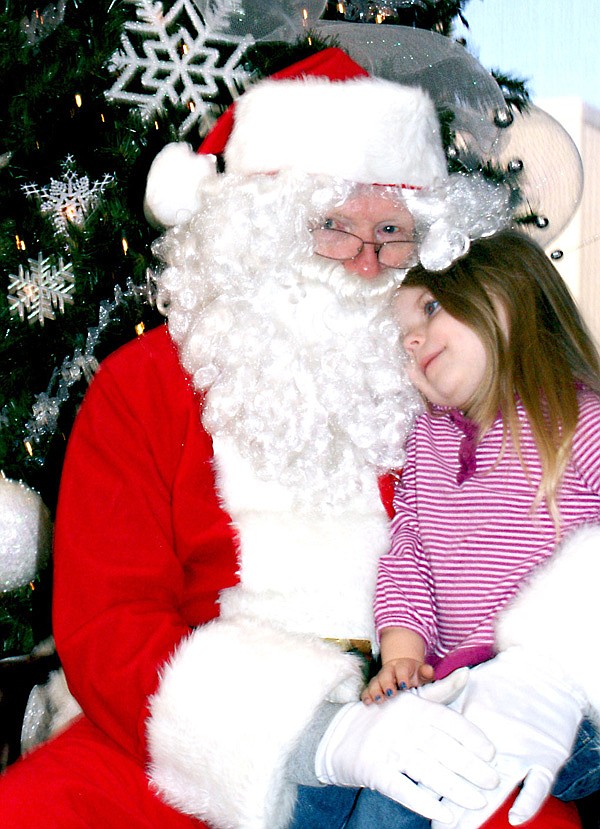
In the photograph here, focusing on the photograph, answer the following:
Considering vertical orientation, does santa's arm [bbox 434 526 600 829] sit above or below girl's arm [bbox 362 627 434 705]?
above

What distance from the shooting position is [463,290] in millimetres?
1597

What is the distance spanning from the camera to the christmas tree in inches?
78.7

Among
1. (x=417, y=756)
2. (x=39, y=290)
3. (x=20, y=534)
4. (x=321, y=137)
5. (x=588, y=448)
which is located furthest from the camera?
(x=39, y=290)

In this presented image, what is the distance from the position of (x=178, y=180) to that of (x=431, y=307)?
608 millimetres

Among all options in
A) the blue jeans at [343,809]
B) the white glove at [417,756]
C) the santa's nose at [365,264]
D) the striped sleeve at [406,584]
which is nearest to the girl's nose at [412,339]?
the santa's nose at [365,264]

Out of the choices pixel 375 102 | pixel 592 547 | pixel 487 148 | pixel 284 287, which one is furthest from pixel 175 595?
pixel 487 148

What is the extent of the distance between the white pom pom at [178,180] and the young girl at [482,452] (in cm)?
50

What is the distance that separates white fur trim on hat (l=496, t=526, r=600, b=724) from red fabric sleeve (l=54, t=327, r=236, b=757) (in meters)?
0.54

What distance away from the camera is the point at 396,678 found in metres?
1.31

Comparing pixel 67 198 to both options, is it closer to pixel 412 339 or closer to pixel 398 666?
pixel 412 339

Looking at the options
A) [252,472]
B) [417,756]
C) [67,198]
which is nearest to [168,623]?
[252,472]

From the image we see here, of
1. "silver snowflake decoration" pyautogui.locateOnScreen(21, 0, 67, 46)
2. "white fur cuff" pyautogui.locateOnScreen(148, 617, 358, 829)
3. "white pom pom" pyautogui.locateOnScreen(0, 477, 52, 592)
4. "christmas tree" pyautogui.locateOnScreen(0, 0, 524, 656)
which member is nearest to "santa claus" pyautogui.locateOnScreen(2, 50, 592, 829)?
"white fur cuff" pyautogui.locateOnScreen(148, 617, 358, 829)

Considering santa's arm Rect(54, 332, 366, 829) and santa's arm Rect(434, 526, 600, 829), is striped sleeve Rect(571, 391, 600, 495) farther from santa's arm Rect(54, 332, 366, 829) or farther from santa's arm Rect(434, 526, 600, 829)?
santa's arm Rect(54, 332, 366, 829)

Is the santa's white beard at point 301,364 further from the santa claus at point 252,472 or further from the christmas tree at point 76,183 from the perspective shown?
the christmas tree at point 76,183
